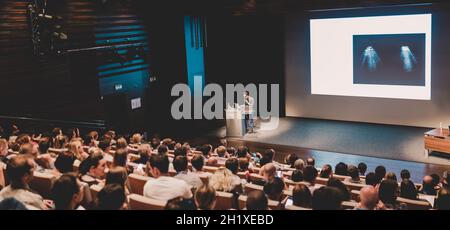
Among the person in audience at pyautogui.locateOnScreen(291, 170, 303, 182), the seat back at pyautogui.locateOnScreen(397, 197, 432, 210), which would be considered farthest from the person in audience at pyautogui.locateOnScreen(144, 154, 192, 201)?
the seat back at pyautogui.locateOnScreen(397, 197, 432, 210)

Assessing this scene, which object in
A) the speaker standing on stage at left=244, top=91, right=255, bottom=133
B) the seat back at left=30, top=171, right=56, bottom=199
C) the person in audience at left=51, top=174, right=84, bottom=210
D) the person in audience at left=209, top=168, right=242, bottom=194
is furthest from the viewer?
the speaker standing on stage at left=244, top=91, right=255, bottom=133

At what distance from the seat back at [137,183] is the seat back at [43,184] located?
695mm

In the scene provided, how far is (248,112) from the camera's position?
11383 millimetres

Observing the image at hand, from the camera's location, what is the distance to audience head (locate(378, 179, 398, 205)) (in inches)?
160

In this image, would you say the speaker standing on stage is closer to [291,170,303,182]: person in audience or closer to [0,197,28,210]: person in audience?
[291,170,303,182]: person in audience

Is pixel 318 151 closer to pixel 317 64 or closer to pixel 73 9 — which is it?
pixel 317 64

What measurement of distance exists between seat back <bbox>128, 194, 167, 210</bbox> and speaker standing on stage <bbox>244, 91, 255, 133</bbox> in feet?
25.7

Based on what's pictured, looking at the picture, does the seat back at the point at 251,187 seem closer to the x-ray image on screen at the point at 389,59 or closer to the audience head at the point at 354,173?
the audience head at the point at 354,173

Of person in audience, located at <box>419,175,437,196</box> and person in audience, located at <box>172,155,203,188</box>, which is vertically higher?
person in audience, located at <box>172,155,203,188</box>

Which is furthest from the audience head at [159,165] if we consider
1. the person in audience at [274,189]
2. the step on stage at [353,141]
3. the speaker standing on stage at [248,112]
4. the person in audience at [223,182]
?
the speaker standing on stage at [248,112]

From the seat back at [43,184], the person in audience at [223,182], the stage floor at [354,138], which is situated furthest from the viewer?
the stage floor at [354,138]

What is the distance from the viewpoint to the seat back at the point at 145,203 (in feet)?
11.2

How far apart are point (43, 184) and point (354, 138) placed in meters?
7.89

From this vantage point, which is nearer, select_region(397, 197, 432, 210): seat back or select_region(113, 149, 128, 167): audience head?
select_region(397, 197, 432, 210): seat back
